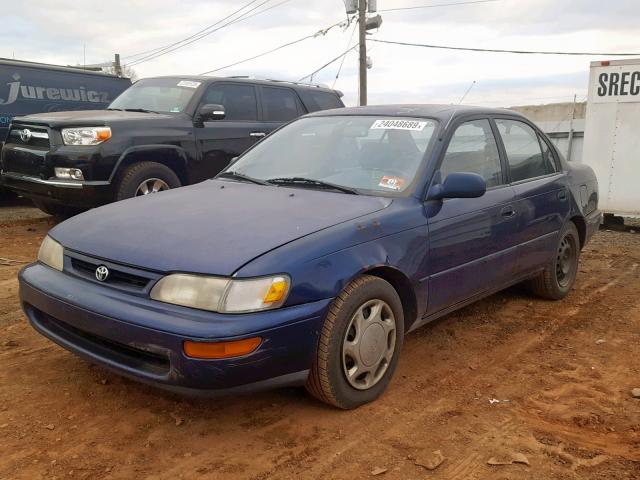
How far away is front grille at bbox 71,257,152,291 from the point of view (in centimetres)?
279

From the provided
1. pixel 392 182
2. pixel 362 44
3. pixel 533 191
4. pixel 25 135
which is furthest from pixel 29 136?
pixel 362 44

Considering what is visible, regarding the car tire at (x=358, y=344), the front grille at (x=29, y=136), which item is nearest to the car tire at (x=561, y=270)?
the car tire at (x=358, y=344)

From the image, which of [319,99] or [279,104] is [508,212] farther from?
[319,99]

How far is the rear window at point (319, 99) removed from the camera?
27.7 ft

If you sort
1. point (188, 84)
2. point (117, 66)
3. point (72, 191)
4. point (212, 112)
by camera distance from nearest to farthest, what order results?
1. point (72, 191)
2. point (212, 112)
3. point (188, 84)
4. point (117, 66)

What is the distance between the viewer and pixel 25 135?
6.68 meters

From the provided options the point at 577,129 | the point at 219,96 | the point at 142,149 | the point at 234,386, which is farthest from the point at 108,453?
the point at 577,129

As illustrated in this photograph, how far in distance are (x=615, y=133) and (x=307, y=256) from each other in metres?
7.17

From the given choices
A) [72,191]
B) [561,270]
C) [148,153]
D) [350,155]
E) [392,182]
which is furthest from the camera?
[148,153]

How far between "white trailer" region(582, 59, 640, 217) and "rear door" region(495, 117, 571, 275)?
4.01 m

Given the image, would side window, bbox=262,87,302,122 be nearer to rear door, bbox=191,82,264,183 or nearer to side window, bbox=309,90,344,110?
rear door, bbox=191,82,264,183

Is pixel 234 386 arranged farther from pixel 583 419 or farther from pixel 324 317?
pixel 583 419

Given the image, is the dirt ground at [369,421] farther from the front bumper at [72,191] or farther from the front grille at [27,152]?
the front grille at [27,152]

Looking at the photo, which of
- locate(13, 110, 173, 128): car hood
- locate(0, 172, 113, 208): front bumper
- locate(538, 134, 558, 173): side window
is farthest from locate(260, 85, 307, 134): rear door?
locate(538, 134, 558, 173): side window
